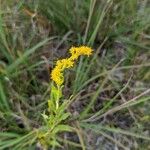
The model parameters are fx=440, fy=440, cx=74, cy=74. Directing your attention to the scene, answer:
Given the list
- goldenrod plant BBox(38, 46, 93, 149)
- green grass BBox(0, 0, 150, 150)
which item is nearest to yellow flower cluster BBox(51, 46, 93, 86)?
goldenrod plant BBox(38, 46, 93, 149)

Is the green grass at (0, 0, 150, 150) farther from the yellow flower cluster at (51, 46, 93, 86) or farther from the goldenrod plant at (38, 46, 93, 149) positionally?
the yellow flower cluster at (51, 46, 93, 86)

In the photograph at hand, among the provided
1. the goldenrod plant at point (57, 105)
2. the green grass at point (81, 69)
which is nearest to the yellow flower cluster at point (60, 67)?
the goldenrod plant at point (57, 105)

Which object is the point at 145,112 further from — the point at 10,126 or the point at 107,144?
the point at 10,126

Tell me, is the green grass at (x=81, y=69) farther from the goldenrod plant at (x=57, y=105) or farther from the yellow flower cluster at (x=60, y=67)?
the yellow flower cluster at (x=60, y=67)

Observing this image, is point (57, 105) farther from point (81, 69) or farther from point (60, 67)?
point (81, 69)

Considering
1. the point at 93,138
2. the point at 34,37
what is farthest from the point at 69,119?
the point at 34,37

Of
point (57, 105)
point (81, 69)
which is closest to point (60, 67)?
point (57, 105)
